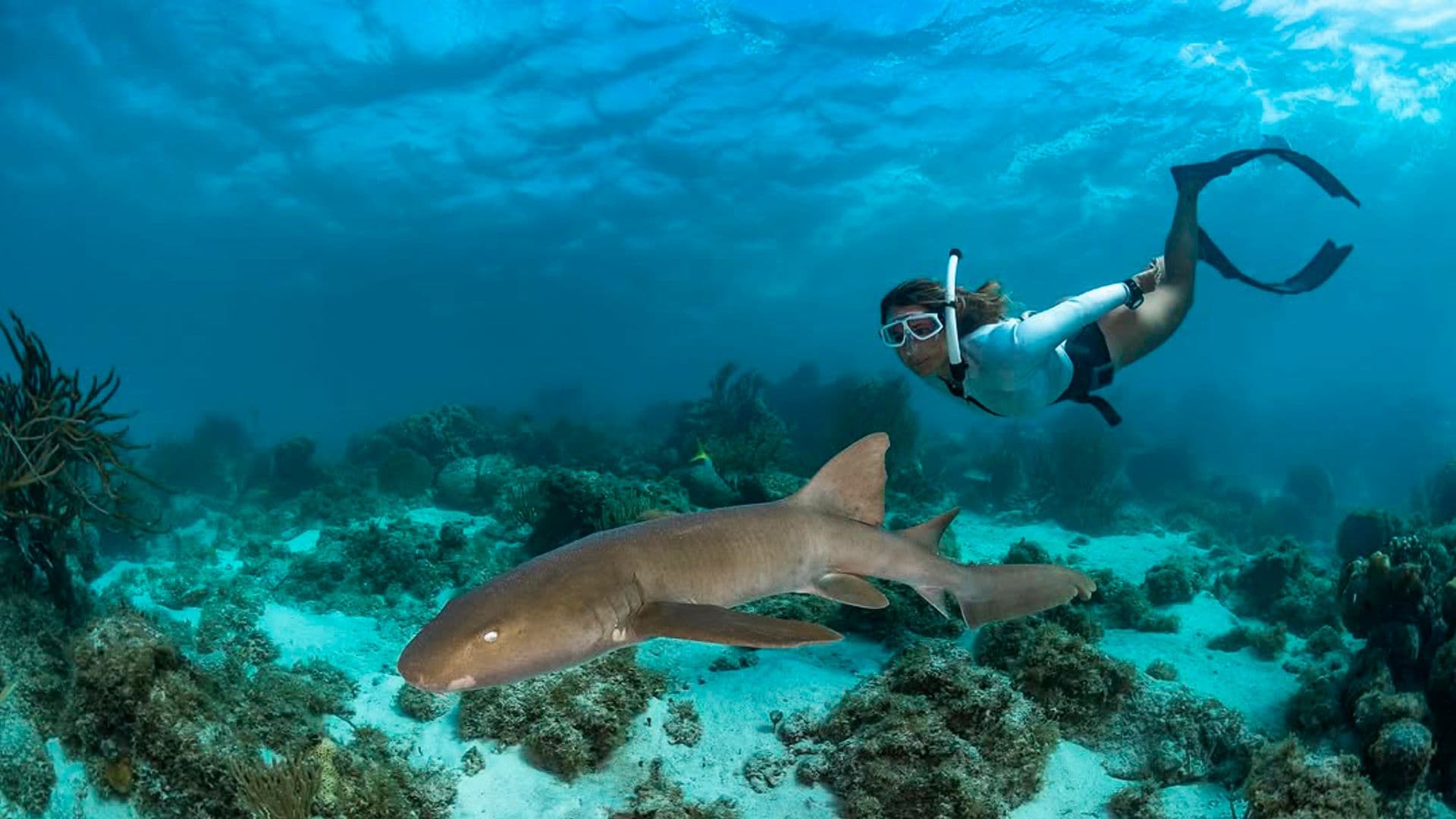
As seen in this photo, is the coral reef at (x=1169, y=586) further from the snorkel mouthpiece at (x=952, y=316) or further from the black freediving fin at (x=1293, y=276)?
the snorkel mouthpiece at (x=952, y=316)

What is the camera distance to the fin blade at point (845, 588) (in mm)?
3613

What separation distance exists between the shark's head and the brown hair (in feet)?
10.8

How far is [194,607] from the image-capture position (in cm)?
852

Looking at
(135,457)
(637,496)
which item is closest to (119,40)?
(135,457)

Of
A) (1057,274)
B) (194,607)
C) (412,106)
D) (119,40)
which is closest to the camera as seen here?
(194,607)

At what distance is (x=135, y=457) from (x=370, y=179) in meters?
16.2

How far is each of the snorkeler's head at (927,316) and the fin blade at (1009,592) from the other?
1.75 m

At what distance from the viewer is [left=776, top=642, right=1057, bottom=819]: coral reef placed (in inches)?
161

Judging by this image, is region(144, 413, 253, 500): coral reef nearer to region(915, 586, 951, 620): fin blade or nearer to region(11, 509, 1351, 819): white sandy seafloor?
region(11, 509, 1351, 819): white sandy seafloor

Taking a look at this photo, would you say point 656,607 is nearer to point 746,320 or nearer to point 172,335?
point 746,320

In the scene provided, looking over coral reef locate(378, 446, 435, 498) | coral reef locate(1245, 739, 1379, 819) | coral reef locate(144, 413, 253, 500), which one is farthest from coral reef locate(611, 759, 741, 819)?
coral reef locate(144, 413, 253, 500)

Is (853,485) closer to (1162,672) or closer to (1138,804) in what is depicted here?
(1138,804)

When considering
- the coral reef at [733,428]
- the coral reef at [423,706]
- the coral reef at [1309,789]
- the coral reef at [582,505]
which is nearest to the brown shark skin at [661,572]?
the coral reef at [1309,789]

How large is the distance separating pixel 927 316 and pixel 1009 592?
6.55ft
